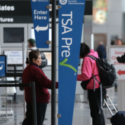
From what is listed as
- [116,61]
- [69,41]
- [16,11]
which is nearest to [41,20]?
[69,41]

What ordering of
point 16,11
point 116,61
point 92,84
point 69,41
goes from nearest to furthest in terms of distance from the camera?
1. point 69,41
2. point 92,84
3. point 116,61
4. point 16,11

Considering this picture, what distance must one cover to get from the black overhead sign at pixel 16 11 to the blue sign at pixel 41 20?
632cm

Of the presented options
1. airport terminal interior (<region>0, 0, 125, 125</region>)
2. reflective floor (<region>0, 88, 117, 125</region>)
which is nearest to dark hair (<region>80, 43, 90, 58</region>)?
airport terminal interior (<region>0, 0, 125, 125</region>)

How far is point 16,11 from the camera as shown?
9750 mm

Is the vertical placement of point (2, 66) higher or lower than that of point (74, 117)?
higher

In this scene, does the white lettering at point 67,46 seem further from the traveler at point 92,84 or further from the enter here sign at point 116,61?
the enter here sign at point 116,61

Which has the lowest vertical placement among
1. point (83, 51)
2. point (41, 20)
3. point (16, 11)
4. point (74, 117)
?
point (74, 117)

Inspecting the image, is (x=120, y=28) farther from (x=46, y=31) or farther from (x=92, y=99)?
(x=46, y=31)

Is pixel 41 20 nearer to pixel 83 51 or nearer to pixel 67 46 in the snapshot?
pixel 67 46

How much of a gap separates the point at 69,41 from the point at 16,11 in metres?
6.80

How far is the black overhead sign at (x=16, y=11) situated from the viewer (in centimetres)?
965

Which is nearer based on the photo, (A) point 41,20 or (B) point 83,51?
(A) point 41,20

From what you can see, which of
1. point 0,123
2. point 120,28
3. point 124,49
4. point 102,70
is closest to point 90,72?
point 102,70

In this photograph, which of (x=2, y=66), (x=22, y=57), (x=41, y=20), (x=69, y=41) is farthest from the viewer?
(x=22, y=57)
